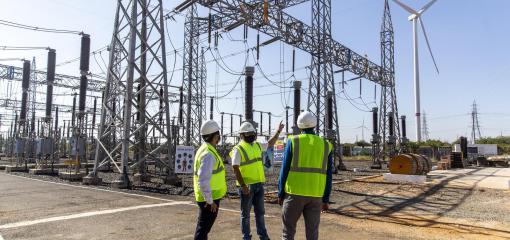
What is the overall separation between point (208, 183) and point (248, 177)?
1383 mm

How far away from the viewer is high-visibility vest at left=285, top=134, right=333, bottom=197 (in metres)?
3.96

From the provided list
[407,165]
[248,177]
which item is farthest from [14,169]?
[407,165]

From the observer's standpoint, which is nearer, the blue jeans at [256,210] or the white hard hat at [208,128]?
the white hard hat at [208,128]

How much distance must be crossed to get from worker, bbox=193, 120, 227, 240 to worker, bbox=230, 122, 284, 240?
2.58ft

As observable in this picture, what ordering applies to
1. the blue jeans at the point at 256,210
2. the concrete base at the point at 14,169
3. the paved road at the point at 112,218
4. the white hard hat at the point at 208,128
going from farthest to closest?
the concrete base at the point at 14,169 → the paved road at the point at 112,218 → the blue jeans at the point at 256,210 → the white hard hat at the point at 208,128

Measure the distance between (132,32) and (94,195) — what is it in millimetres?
5547

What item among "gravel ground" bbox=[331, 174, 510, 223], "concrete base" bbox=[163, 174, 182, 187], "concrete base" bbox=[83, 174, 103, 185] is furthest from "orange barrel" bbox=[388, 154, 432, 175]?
"concrete base" bbox=[83, 174, 103, 185]

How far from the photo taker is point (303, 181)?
13.0 feet

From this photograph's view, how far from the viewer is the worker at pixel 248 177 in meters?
5.01

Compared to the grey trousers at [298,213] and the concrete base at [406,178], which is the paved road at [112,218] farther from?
the concrete base at [406,178]

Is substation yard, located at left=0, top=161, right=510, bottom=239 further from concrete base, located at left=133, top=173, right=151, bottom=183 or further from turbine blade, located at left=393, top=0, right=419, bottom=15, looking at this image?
turbine blade, located at left=393, top=0, right=419, bottom=15

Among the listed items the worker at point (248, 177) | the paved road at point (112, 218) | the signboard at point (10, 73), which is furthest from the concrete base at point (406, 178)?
the signboard at point (10, 73)

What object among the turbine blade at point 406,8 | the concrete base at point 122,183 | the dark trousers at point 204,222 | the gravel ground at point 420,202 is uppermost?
the turbine blade at point 406,8

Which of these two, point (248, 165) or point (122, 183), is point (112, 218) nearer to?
point (248, 165)
